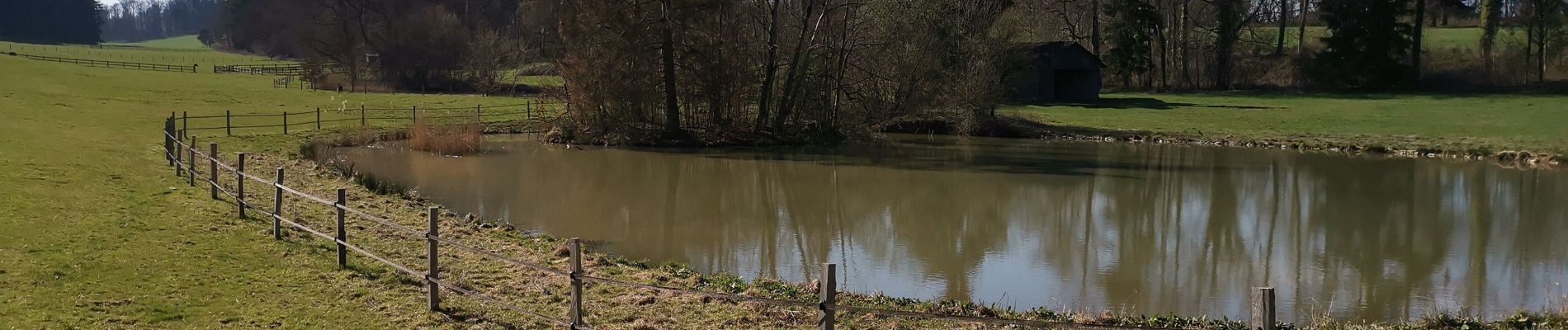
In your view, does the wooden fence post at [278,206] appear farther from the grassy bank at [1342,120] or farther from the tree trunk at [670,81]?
the grassy bank at [1342,120]

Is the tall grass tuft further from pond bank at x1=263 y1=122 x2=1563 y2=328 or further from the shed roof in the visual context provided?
the shed roof

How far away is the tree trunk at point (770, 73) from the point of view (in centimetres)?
2969

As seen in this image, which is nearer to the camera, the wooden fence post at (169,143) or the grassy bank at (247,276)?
the grassy bank at (247,276)

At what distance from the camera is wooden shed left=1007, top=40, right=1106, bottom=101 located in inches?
1799

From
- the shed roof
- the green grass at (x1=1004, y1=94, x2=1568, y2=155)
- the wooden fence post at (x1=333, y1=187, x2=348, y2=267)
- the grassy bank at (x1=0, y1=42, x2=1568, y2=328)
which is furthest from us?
the shed roof

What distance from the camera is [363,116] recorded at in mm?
33969

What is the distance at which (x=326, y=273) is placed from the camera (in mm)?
9664

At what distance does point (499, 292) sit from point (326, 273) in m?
1.70

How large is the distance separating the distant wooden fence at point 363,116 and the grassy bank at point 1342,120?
59.3ft

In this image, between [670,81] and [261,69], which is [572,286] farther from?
[261,69]

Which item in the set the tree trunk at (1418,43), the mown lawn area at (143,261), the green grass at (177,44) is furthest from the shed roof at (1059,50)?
the green grass at (177,44)

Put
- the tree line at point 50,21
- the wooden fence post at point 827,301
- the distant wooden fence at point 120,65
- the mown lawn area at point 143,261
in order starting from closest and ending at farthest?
the wooden fence post at point 827,301
the mown lawn area at point 143,261
the distant wooden fence at point 120,65
the tree line at point 50,21

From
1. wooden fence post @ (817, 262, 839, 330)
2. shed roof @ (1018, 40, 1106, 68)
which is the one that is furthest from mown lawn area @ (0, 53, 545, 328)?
shed roof @ (1018, 40, 1106, 68)

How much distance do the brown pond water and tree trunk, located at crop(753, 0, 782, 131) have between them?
11.0ft
